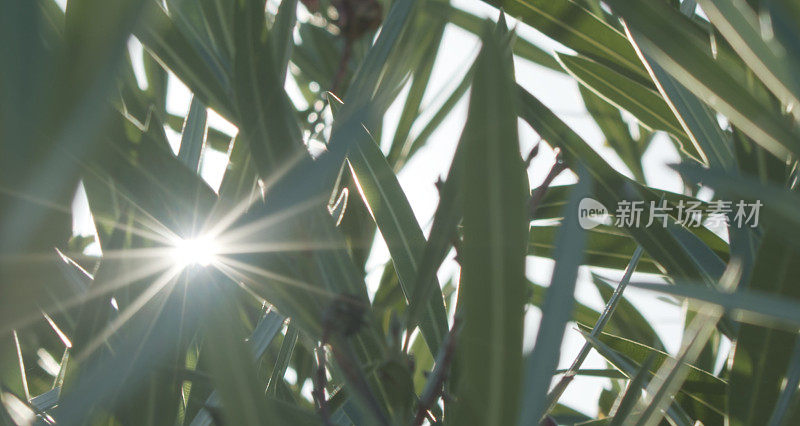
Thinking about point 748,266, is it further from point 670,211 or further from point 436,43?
point 436,43

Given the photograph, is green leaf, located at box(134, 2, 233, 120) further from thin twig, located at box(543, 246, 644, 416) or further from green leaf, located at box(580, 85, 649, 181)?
green leaf, located at box(580, 85, 649, 181)

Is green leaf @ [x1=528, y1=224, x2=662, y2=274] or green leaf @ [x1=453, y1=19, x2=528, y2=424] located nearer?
green leaf @ [x1=453, y1=19, x2=528, y2=424]

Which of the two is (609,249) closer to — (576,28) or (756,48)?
(576,28)

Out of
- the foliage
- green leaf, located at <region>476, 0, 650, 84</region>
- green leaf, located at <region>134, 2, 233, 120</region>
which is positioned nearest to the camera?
the foliage

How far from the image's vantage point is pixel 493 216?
30 centimetres

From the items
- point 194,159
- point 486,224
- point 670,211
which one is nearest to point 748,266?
point 670,211

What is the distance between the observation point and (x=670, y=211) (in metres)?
0.66

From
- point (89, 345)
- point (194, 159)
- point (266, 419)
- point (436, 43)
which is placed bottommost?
point (266, 419)

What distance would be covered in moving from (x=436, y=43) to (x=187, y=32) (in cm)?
30

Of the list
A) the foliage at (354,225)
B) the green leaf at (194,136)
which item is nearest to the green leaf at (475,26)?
the foliage at (354,225)

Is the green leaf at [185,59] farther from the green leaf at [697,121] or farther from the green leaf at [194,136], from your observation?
the green leaf at [697,121]

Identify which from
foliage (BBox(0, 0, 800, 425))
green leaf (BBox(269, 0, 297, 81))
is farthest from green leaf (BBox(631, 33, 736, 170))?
green leaf (BBox(269, 0, 297, 81))

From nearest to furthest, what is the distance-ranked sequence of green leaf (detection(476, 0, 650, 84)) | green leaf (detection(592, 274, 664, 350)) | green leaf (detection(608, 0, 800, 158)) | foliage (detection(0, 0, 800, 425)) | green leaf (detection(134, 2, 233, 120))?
foliage (detection(0, 0, 800, 425))
green leaf (detection(608, 0, 800, 158))
green leaf (detection(134, 2, 233, 120))
green leaf (detection(476, 0, 650, 84))
green leaf (detection(592, 274, 664, 350))

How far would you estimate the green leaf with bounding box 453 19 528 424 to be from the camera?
0.99 feet
